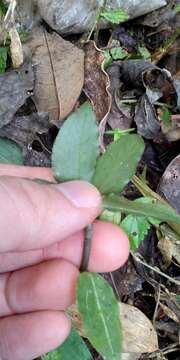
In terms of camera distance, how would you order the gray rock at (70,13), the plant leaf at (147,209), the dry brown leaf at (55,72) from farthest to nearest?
the gray rock at (70,13) → the dry brown leaf at (55,72) → the plant leaf at (147,209)

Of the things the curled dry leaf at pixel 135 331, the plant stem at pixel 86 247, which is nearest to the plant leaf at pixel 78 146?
the plant stem at pixel 86 247

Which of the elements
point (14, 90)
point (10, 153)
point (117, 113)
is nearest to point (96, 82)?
point (117, 113)

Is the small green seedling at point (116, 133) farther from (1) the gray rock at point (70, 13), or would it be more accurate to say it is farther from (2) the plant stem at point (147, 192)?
(1) the gray rock at point (70, 13)

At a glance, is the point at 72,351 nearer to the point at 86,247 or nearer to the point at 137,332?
the point at 137,332

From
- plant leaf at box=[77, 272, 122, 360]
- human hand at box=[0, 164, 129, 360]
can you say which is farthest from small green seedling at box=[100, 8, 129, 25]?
plant leaf at box=[77, 272, 122, 360]

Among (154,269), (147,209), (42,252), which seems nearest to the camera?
(147,209)

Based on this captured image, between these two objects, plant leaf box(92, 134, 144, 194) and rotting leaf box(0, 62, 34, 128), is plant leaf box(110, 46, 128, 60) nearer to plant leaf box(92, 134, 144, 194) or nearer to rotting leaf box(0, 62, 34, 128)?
rotting leaf box(0, 62, 34, 128)
